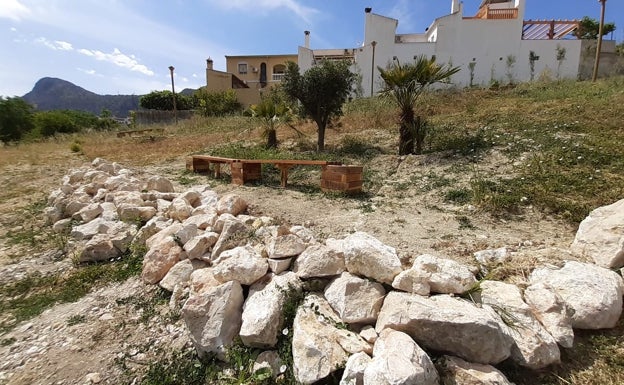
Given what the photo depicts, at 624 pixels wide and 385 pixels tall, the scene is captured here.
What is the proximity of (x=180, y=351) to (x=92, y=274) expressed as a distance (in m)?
1.68

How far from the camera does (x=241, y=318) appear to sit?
80.0 inches

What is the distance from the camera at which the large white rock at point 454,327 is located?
1.44m

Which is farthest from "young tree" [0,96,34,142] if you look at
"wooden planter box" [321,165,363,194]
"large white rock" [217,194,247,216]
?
"wooden planter box" [321,165,363,194]

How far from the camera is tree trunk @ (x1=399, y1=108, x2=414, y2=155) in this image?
638 cm

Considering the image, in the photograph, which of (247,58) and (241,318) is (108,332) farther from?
(247,58)

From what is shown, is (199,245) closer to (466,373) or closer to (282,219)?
(282,219)

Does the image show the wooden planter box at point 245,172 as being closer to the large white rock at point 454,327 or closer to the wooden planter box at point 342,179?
the wooden planter box at point 342,179

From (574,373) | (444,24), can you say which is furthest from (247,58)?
(574,373)

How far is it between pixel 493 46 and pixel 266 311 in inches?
912

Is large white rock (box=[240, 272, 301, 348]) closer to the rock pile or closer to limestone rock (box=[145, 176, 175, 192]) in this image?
→ the rock pile

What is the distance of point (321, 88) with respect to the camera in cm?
824

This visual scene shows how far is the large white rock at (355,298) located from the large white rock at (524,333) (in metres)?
0.63

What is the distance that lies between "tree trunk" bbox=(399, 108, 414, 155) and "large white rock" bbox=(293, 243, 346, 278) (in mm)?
4903

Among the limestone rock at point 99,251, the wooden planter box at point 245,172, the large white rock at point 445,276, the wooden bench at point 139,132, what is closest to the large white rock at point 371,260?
the large white rock at point 445,276
